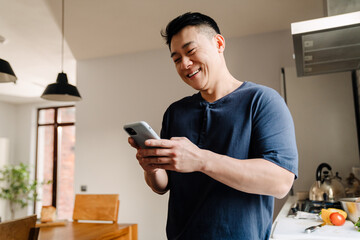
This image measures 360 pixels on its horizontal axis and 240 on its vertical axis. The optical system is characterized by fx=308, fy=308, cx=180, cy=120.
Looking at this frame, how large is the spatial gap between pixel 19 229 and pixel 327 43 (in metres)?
1.83

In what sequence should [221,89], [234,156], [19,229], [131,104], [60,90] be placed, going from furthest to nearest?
[131,104]
[60,90]
[19,229]
[221,89]
[234,156]

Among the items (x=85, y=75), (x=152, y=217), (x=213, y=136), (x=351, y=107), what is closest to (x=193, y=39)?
(x=213, y=136)

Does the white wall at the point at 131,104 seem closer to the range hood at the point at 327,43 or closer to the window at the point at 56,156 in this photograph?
the range hood at the point at 327,43

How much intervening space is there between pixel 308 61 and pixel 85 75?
2.96 meters

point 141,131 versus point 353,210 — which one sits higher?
point 141,131

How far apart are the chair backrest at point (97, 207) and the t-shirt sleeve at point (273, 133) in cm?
214

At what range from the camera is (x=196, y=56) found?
0.90 meters

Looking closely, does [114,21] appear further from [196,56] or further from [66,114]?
[66,114]

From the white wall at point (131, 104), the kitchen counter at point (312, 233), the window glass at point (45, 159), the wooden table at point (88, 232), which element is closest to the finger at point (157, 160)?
the kitchen counter at point (312, 233)

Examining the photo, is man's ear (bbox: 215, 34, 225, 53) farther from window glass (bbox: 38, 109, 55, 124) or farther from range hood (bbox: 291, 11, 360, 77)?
window glass (bbox: 38, 109, 55, 124)

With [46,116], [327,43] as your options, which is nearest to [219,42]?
[327,43]

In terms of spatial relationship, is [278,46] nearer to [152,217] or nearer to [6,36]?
[152,217]

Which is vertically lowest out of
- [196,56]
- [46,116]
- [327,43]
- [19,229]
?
[19,229]

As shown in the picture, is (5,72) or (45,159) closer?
(5,72)
